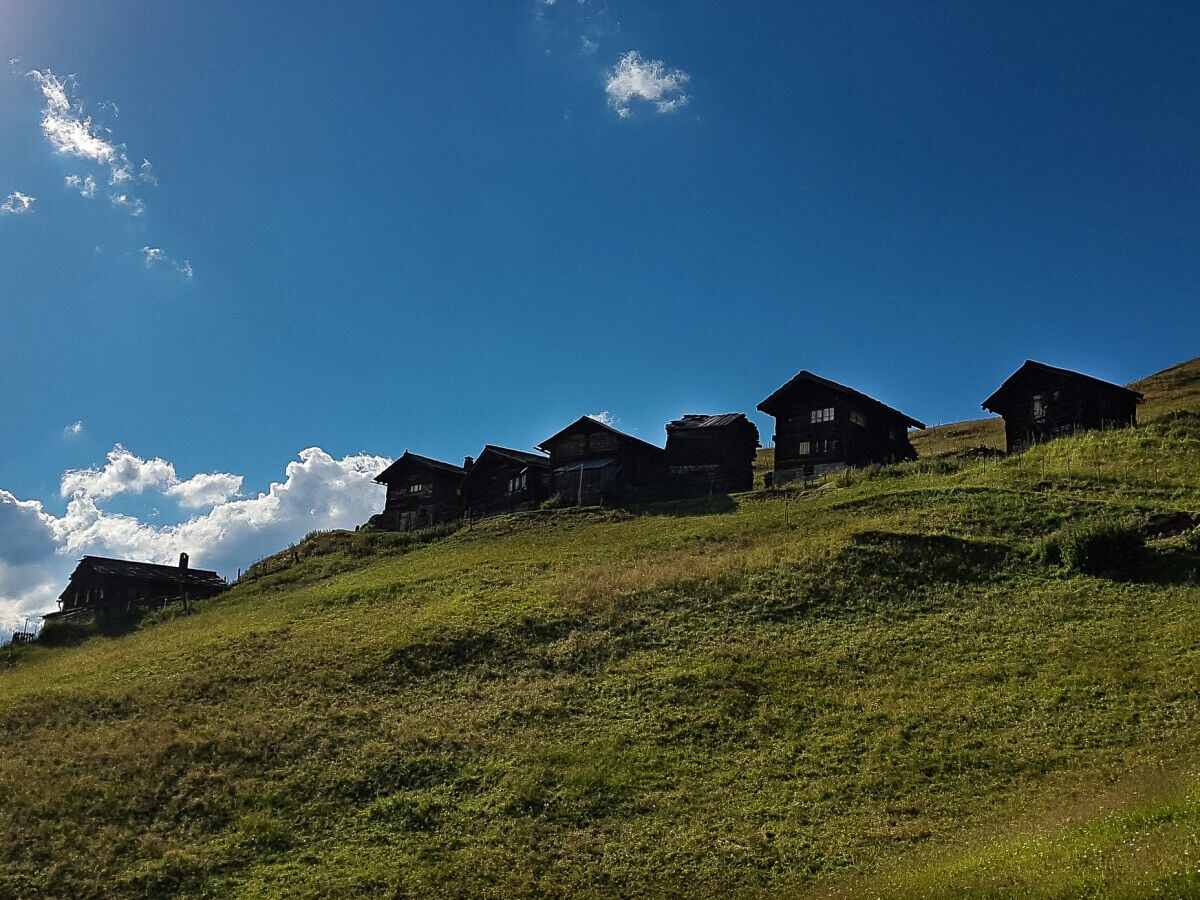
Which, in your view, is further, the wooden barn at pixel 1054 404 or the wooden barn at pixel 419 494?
the wooden barn at pixel 419 494

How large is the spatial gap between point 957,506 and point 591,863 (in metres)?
31.5

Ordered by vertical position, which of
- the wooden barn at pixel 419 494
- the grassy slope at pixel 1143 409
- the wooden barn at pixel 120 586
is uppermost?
the grassy slope at pixel 1143 409

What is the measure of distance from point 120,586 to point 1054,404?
214 ft

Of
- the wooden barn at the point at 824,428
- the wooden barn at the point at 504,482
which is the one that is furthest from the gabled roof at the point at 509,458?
the wooden barn at the point at 824,428

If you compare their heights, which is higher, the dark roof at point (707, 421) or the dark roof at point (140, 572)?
the dark roof at point (707, 421)

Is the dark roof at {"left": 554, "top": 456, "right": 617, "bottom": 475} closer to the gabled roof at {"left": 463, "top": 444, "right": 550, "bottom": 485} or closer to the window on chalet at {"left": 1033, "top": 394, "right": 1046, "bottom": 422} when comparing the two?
the gabled roof at {"left": 463, "top": 444, "right": 550, "bottom": 485}

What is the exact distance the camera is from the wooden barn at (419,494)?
80062mm

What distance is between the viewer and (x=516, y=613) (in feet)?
138

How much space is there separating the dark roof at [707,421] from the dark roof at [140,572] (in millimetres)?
35089

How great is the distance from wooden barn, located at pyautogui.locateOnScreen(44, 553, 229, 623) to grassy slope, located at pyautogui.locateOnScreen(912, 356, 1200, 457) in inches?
2328

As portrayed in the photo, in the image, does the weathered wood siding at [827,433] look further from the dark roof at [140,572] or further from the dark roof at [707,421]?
the dark roof at [140,572]

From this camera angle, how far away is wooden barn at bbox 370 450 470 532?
3152 inches

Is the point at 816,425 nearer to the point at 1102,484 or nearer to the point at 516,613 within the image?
the point at 1102,484

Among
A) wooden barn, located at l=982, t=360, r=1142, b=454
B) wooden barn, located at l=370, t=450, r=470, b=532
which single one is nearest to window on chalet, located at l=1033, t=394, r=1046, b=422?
wooden barn, located at l=982, t=360, r=1142, b=454
